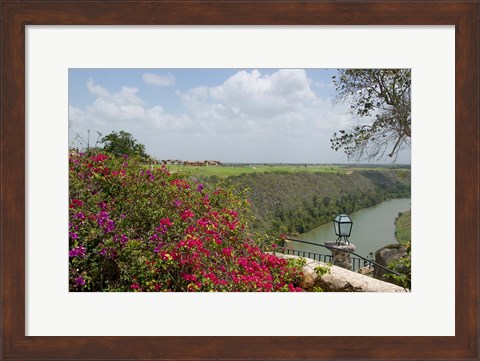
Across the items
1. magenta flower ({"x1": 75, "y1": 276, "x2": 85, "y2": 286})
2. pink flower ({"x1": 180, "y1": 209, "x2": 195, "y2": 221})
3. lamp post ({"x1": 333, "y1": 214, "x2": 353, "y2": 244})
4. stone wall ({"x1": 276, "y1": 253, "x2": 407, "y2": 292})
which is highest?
pink flower ({"x1": 180, "y1": 209, "x2": 195, "y2": 221})

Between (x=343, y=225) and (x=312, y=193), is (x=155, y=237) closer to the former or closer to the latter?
(x=343, y=225)

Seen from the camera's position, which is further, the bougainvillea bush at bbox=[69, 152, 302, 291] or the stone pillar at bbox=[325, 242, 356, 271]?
the stone pillar at bbox=[325, 242, 356, 271]

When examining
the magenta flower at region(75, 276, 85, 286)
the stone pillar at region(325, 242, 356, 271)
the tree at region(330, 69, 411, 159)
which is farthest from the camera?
the tree at region(330, 69, 411, 159)

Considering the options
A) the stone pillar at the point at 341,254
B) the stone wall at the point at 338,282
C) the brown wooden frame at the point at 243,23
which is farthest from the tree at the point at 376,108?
the brown wooden frame at the point at 243,23

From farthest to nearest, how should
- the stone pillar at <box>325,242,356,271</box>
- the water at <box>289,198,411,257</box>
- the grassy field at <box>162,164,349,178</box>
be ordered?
the water at <box>289,198,411,257</box> < the stone pillar at <box>325,242,356,271</box> < the grassy field at <box>162,164,349,178</box>

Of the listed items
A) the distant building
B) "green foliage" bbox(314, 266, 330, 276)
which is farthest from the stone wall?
the distant building

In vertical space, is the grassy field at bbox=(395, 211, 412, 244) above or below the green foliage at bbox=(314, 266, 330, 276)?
above

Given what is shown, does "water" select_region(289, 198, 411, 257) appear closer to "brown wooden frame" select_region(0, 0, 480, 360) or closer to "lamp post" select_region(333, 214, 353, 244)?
"lamp post" select_region(333, 214, 353, 244)

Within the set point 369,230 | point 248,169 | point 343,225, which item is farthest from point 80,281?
point 369,230
